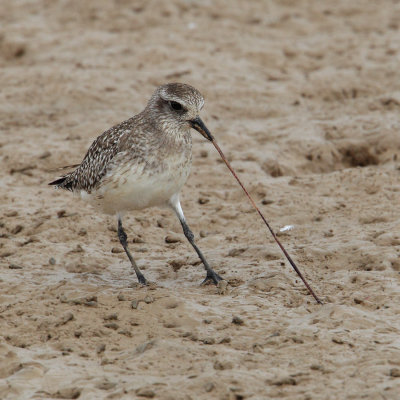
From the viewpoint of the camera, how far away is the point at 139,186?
20.6 feet

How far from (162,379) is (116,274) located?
210cm

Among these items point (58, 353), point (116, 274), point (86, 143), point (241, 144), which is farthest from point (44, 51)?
point (58, 353)

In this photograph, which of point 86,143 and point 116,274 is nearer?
point 116,274

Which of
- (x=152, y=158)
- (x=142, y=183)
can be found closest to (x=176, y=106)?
(x=152, y=158)

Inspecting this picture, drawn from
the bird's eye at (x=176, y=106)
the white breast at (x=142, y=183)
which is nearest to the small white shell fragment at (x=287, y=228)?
the white breast at (x=142, y=183)

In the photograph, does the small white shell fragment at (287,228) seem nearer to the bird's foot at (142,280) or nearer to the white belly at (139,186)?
the white belly at (139,186)

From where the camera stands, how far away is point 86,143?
9.38 m

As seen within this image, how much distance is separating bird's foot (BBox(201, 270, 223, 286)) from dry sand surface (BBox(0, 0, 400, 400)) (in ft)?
0.29

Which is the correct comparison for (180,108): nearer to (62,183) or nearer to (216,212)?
(62,183)

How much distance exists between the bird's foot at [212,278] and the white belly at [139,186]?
2.32ft

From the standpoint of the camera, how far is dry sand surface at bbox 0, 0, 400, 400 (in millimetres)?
5074

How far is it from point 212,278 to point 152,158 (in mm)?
1098

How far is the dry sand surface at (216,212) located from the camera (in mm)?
5074

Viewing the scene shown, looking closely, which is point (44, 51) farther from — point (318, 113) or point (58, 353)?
point (58, 353)
